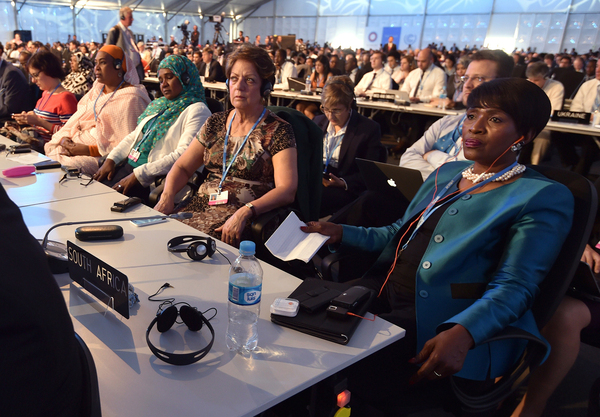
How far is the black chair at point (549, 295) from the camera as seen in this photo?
3.57ft

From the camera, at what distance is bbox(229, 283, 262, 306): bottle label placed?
0.88m

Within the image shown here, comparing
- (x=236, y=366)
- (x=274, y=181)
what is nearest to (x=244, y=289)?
(x=236, y=366)

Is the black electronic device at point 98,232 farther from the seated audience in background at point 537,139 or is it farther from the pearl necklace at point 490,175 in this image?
the seated audience in background at point 537,139

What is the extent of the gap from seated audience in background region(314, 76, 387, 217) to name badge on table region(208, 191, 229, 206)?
96 centimetres

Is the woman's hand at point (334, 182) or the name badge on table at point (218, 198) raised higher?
the name badge on table at point (218, 198)

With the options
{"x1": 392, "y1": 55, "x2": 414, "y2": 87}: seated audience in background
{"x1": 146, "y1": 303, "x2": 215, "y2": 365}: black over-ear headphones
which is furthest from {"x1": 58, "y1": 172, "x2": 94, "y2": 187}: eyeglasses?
{"x1": 392, "y1": 55, "x2": 414, "y2": 87}: seated audience in background

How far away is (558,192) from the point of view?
1141mm

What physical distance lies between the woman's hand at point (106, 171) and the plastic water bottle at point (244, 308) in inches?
77.7

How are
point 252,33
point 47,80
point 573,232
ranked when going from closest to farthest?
1. point 573,232
2. point 47,80
3. point 252,33

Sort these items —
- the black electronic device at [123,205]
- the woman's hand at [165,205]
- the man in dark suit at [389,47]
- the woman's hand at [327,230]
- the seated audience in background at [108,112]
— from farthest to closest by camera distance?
the man in dark suit at [389,47] → the seated audience in background at [108,112] → the woman's hand at [165,205] → the black electronic device at [123,205] → the woman's hand at [327,230]

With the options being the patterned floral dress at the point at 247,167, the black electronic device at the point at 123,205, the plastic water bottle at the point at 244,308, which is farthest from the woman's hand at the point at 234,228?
the plastic water bottle at the point at 244,308

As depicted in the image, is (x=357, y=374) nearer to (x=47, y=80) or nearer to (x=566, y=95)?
(x=47, y=80)

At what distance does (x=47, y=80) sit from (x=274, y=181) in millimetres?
2785

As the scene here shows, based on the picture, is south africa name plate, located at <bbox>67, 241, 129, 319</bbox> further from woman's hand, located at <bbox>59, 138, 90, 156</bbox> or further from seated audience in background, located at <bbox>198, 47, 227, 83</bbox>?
seated audience in background, located at <bbox>198, 47, 227, 83</bbox>
